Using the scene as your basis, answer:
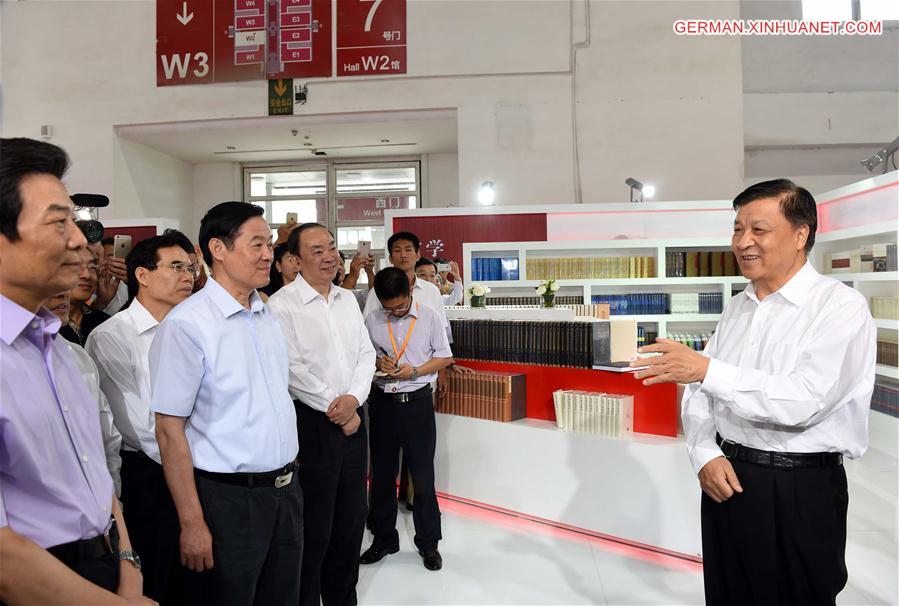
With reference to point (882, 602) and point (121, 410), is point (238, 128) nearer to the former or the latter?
point (121, 410)

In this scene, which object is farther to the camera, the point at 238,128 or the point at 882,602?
the point at 238,128

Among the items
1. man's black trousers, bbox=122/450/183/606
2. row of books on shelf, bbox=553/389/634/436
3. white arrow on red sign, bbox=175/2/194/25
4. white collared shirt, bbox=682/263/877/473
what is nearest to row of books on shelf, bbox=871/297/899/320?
row of books on shelf, bbox=553/389/634/436

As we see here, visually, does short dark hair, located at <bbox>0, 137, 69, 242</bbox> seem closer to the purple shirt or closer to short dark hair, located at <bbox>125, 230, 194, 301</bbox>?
the purple shirt

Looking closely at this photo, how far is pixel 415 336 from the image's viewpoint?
141 inches

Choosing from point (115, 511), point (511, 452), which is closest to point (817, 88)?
point (511, 452)

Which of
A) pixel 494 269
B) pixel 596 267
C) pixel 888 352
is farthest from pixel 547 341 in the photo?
pixel 888 352

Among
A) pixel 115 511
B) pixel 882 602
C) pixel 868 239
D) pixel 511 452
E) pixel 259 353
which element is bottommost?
pixel 882 602

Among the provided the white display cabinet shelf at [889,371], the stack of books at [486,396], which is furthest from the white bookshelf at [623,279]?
the stack of books at [486,396]

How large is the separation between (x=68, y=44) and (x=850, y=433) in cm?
1132

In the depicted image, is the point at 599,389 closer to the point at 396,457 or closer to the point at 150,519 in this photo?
the point at 396,457

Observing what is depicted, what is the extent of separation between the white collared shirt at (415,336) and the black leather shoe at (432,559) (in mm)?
920

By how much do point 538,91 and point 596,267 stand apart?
319 centimetres

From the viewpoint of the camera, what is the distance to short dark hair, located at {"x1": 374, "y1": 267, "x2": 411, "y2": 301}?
11.2ft

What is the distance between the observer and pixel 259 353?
1902mm
